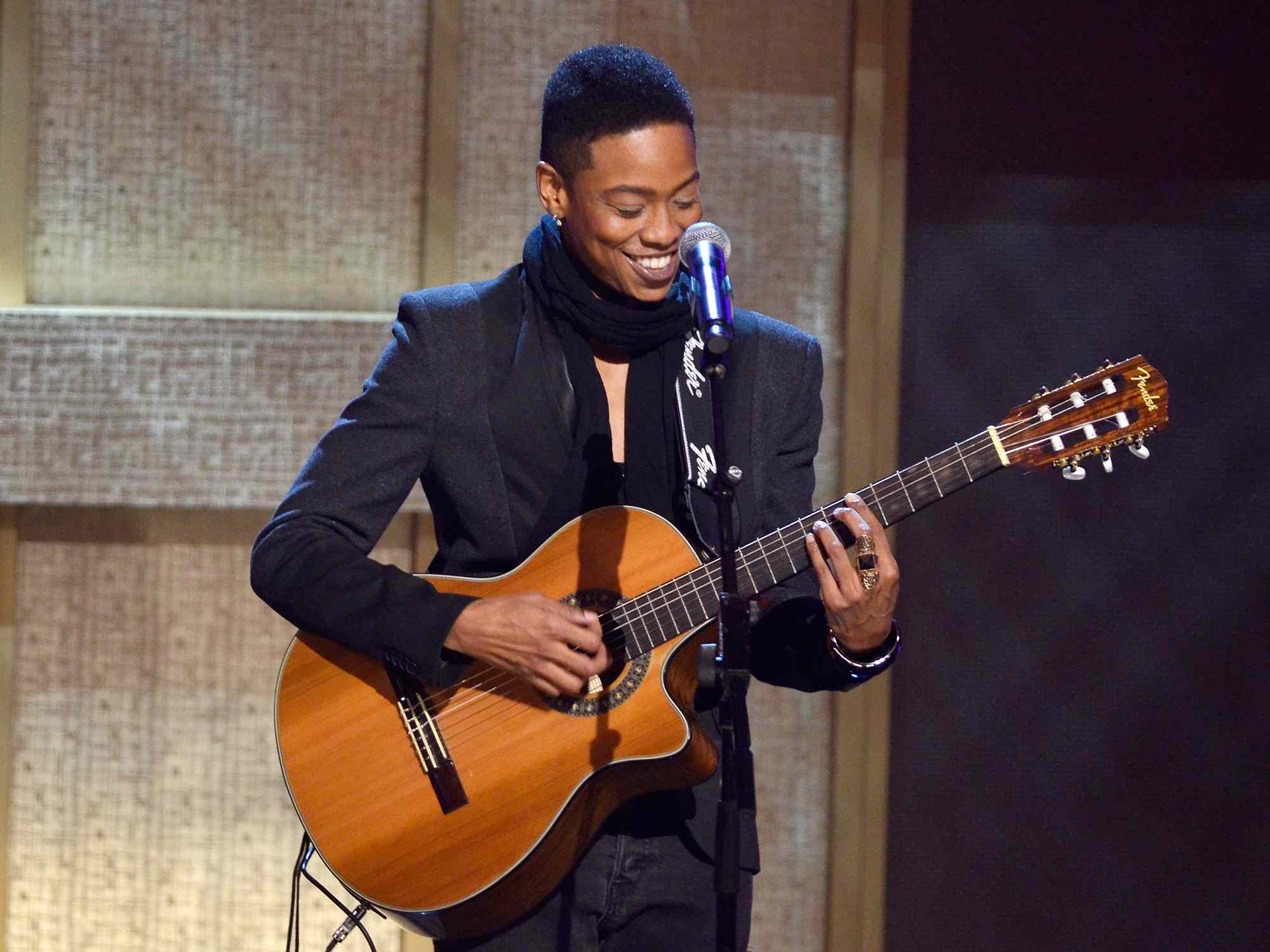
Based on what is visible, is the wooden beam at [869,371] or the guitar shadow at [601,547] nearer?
the guitar shadow at [601,547]

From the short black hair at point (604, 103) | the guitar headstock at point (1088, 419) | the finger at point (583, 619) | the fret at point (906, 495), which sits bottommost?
the finger at point (583, 619)

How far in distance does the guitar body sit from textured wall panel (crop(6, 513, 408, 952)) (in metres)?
1.34

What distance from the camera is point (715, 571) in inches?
74.9

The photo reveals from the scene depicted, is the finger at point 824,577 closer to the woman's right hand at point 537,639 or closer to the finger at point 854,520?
the finger at point 854,520

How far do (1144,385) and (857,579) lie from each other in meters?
0.52

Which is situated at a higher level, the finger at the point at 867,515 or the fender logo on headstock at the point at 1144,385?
the fender logo on headstock at the point at 1144,385

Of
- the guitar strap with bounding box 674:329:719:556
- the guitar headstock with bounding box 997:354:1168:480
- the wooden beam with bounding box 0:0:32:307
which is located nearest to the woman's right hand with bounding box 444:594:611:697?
the guitar strap with bounding box 674:329:719:556

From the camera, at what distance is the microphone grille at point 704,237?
5.28 feet

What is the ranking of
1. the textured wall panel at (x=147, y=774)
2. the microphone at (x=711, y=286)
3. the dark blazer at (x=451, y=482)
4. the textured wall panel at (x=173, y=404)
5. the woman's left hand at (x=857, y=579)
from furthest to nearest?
1. the textured wall panel at (x=147, y=774)
2. the textured wall panel at (x=173, y=404)
3. the dark blazer at (x=451, y=482)
4. the woman's left hand at (x=857, y=579)
5. the microphone at (x=711, y=286)

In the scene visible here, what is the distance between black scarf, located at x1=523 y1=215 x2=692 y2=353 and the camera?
6.54 ft

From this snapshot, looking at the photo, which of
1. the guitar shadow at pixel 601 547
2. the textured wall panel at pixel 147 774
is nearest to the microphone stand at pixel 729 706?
the guitar shadow at pixel 601 547

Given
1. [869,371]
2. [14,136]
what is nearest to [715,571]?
[869,371]

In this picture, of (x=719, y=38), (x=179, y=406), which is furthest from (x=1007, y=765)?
(x=179, y=406)

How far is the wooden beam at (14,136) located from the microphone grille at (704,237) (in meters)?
2.31
